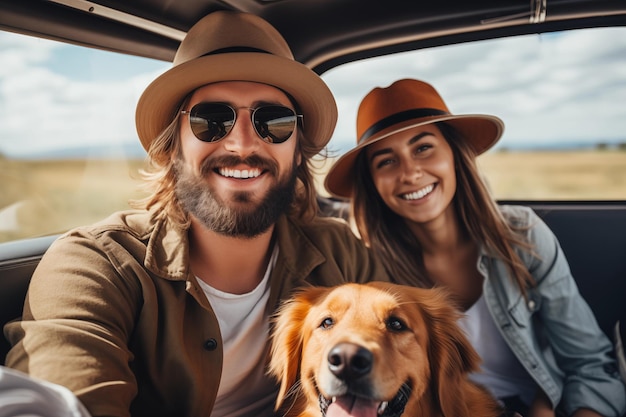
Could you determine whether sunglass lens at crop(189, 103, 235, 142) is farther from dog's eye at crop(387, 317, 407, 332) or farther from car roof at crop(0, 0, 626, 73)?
dog's eye at crop(387, 317, 407, 332)

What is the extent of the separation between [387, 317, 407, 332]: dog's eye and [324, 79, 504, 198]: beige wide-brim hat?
849 mm

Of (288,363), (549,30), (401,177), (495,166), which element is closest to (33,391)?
(288,363)

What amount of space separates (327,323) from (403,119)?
104cm

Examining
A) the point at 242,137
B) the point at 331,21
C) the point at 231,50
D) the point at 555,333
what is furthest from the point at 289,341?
the point at 331,21

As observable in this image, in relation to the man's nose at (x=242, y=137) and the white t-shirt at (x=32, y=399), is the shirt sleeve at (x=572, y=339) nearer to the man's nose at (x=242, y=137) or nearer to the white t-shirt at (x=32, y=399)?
the man's nose at (x=242, y=137)

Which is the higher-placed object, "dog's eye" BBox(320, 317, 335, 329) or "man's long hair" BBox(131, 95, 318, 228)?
"man's long hair" BBox(131, 95, 318, 228)

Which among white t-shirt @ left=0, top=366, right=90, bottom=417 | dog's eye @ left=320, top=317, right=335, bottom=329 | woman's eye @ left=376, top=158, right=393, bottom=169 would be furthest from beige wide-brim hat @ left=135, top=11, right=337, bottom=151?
white t-shirt @ left=0, top=366, right=90, bottom=417

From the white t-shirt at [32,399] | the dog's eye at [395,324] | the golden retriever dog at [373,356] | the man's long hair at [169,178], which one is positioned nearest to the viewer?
the white t-shirt at [32,399]

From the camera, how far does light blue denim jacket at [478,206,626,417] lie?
7.00 feet

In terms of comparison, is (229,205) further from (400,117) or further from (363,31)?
(363,31)

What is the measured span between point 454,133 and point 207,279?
1352 millimetres

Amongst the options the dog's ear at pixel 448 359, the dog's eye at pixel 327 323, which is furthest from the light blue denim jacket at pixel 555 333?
the dog's eye at pixel 327 323

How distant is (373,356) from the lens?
4.65 ft

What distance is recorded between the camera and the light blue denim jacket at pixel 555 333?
2.13 m
